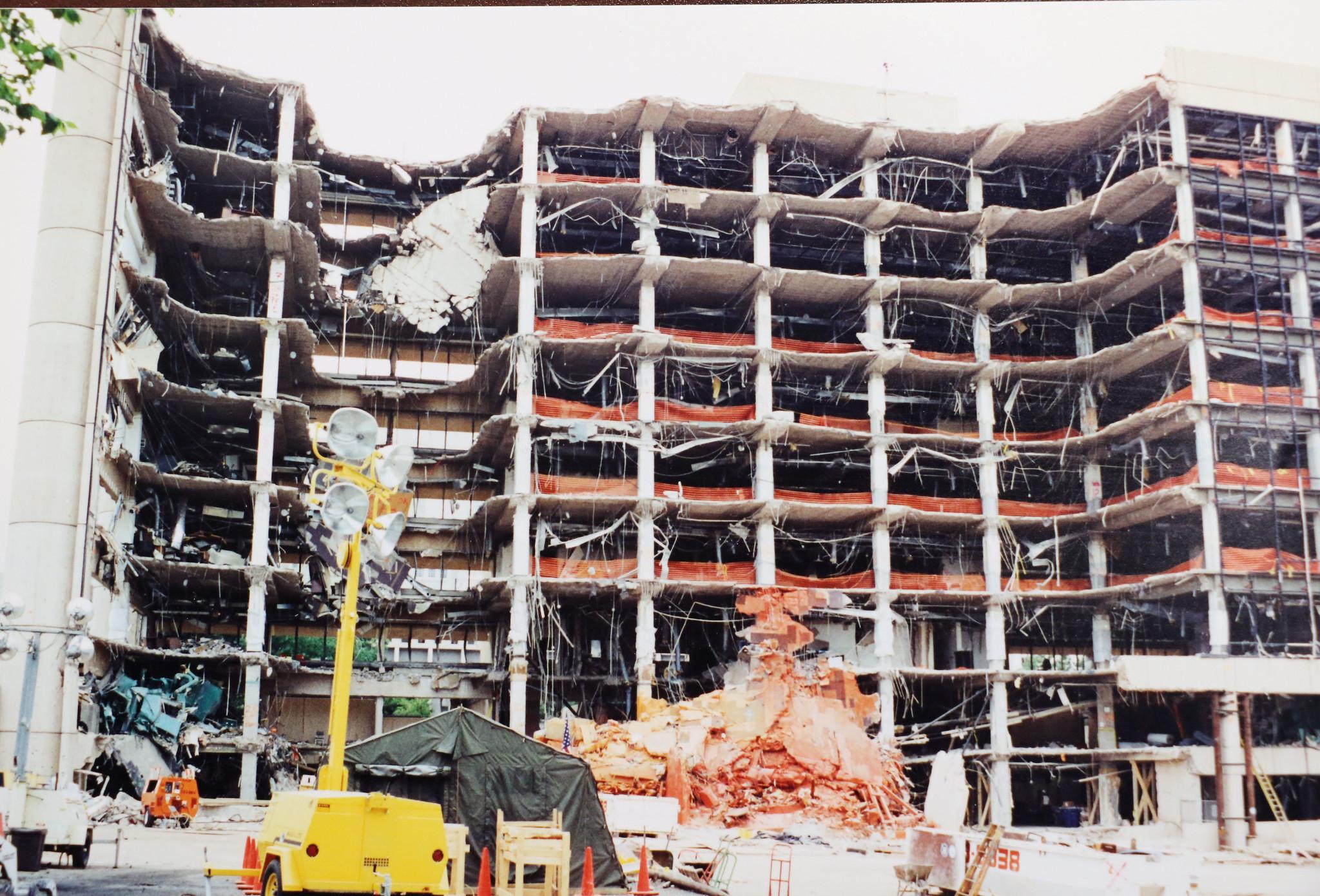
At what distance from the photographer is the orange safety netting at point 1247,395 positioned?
155ft

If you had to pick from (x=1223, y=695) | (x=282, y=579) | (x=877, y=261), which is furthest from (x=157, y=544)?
(x=1223, y=695)

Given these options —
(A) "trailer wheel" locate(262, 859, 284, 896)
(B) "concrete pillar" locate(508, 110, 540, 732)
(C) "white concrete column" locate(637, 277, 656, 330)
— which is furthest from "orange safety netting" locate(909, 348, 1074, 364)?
(A) "trailer wheel" locate(262, 859, 284, 896)

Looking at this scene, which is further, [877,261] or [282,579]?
[877,261]

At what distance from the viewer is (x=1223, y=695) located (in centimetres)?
4369

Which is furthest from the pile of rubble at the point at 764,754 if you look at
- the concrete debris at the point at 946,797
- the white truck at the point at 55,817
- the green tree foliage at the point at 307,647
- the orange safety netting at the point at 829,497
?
the white truck at the point at 55,817

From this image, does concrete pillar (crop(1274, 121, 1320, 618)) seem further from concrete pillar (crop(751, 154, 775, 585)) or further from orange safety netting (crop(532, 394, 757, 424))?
orange safety netting (crop(532, 394, 757, 424))

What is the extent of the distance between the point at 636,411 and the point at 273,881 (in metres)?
38.3

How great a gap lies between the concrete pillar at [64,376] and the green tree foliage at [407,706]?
21385 millimetres

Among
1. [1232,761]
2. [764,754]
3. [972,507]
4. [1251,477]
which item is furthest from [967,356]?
[764,754]

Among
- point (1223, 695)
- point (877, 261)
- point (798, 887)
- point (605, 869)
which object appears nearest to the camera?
point (605, 869)

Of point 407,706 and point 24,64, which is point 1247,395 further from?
point 24,64

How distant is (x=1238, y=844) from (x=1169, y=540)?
1216cm

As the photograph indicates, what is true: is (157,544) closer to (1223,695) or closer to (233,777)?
(233,777)

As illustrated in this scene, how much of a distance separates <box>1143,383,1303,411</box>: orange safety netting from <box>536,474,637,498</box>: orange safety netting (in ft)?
65.7
